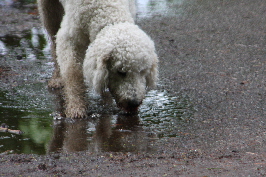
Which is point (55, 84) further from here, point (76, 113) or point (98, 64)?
point (98, 64)

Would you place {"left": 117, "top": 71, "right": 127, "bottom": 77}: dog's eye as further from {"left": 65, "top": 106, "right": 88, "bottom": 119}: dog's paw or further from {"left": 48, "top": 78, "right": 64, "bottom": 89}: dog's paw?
{"left": 48, "top": 78, "right": 64, "bottom": 89}: dog's paw

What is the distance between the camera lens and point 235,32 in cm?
831

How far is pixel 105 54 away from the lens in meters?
4.03

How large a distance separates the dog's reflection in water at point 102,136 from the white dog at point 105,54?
20 cm

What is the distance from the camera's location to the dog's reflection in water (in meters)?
3.64

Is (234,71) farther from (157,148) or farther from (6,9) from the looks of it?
(6,9)

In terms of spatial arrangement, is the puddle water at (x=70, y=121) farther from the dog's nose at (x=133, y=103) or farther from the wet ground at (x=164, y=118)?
the dog's nose at (x=133, y=103)

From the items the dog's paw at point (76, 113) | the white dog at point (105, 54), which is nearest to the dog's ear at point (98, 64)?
the white dog at point (105, 54)

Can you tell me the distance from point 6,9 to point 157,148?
8.82 metres

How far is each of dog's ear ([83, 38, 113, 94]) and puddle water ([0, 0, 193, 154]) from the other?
0.46 metres

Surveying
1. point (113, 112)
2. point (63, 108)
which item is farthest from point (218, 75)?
point (63, 108)

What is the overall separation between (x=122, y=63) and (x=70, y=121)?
0.92m

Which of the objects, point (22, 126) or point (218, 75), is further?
point (218, 75)

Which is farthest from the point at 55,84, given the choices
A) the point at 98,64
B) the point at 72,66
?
the point at 98,64
